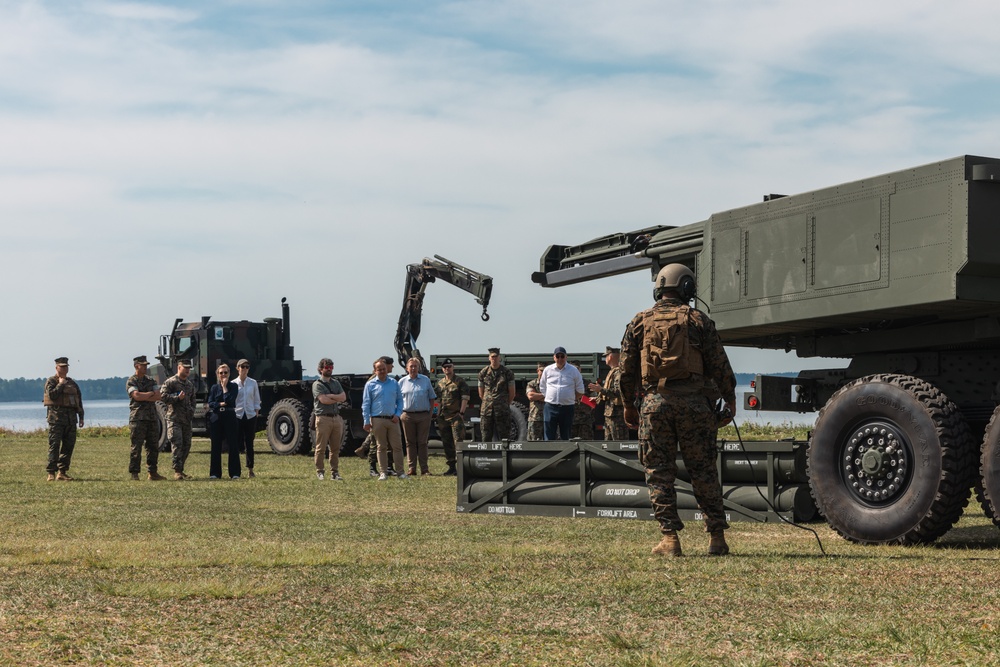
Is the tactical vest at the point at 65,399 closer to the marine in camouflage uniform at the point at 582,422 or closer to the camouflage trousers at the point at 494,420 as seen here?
the camouflage trousers at the point at 494,420

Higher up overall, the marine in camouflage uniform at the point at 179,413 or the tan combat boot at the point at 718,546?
the marine in camouflage uniform at the point at 179,413

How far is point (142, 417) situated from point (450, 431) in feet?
14.8

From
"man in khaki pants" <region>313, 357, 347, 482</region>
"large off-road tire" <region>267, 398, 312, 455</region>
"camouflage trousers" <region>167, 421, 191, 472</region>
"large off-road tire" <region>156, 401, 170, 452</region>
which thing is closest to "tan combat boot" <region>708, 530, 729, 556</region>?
"man in khaki pants" <region>313, 357, 347, 482</region>

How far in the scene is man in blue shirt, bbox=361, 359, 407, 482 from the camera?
59.3ft

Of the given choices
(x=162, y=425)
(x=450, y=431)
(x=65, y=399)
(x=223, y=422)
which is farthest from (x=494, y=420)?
(x=162, y=425)

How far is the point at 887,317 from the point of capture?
9258 millimetres

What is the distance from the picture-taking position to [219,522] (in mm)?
11750

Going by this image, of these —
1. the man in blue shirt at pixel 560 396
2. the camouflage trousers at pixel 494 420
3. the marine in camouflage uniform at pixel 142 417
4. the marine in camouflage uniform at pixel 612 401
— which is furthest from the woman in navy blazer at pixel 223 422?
the marine in camouflage uniform at pixel 612 401

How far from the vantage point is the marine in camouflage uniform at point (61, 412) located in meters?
18.1

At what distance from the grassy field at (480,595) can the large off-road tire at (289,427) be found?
14.1 meters

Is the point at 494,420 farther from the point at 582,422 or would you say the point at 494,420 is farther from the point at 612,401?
the point at 612,401

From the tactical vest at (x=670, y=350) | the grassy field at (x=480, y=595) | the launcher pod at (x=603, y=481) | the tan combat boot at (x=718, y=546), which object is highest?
the tactical vest at (x=670, y=350)

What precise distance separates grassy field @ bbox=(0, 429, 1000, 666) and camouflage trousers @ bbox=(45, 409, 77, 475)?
674 centimetres

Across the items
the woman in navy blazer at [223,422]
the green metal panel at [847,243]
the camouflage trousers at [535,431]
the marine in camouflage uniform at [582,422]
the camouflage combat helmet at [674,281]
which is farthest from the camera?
the marine in camouflage uniform at [582,422]
